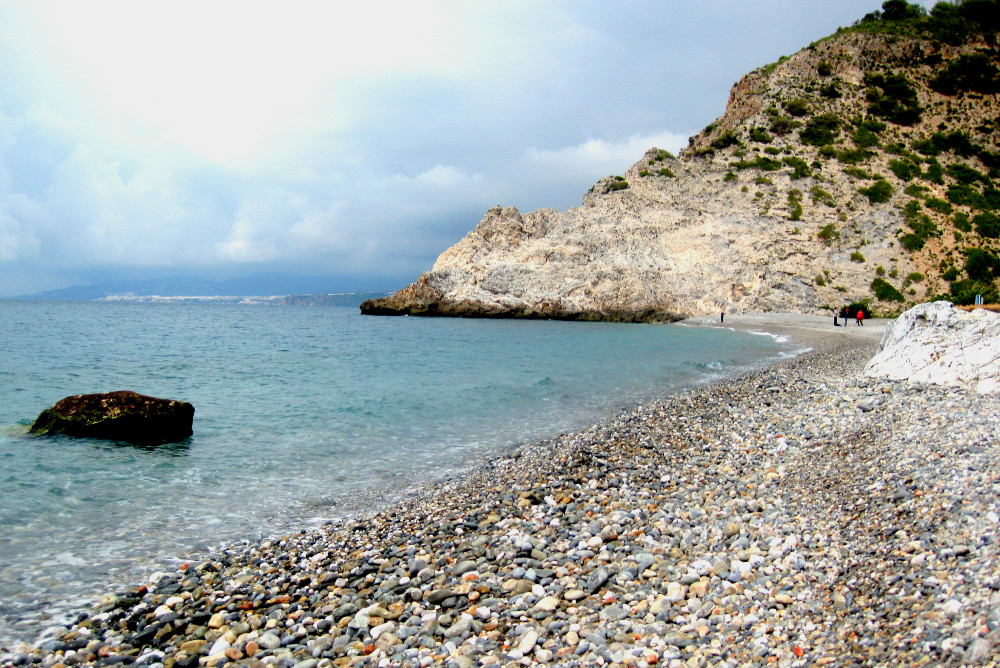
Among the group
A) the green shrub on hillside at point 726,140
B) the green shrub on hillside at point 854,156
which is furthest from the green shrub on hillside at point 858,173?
the green shrub on hillside at point 726,140

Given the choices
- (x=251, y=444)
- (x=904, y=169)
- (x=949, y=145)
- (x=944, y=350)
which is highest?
(x=949, y=145)

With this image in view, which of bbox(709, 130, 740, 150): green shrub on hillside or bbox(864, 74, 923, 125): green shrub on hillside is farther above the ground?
bbox(864, 74, 923, 125): green shrub on hillside

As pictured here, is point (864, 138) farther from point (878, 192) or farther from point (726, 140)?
point (726, 140)

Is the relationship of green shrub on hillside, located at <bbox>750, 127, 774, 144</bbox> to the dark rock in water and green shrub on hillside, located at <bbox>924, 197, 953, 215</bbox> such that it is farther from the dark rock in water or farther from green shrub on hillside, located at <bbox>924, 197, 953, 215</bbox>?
the dark rock in water

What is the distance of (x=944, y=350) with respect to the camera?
14945 millimetres

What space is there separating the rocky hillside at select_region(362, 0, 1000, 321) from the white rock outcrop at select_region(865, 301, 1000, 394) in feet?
175

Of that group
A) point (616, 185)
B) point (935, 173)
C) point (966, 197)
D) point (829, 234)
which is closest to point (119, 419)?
point (829, 234)

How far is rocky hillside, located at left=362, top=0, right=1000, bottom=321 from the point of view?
6619 centimetres

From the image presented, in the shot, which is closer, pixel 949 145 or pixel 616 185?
pixel 949 145

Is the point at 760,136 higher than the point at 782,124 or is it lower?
lower

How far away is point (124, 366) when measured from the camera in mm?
29641

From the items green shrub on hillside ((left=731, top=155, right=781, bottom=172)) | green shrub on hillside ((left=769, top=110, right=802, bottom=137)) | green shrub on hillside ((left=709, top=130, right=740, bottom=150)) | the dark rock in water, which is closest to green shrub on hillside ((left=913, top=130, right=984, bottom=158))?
green shrub on hillside ((left=769, top=110, right=802, bottom=137))

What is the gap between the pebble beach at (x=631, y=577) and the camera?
14.5 ft

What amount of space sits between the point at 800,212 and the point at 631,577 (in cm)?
7840
